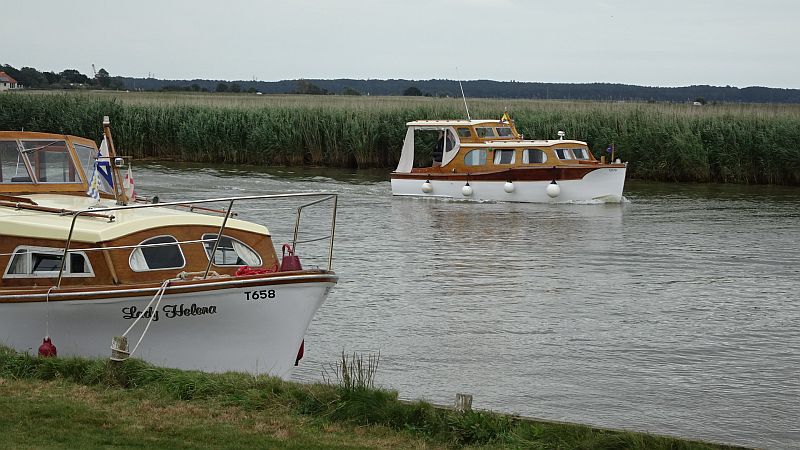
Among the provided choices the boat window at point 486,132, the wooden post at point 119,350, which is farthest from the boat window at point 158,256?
the boat window at point 486,132

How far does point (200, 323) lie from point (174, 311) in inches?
13.2

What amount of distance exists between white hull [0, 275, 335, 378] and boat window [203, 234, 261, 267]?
136cm

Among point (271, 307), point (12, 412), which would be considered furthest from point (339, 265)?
point (12, 412)

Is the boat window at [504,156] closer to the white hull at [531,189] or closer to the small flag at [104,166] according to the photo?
the white hull at [531,189]

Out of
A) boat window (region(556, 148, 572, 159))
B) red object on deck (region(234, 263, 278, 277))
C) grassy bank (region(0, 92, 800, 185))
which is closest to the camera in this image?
red object on deck (region(234, 263, 278, 277))

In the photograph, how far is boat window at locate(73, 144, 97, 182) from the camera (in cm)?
1873

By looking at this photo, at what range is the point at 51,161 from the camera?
60.4ft

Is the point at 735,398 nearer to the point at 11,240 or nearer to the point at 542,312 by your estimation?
the point at 542,312

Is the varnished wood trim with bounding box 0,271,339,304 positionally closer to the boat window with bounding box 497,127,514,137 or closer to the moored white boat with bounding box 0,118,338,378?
the moored white boat with bounding box 0,118,338,378

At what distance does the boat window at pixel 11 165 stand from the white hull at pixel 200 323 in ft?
14.3

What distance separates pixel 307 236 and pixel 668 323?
11841 mm

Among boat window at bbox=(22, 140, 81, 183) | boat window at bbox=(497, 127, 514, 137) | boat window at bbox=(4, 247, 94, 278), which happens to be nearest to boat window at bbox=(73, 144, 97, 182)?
boat window at bbox=(22, 140, 81, 183)

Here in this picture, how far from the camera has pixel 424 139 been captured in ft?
155

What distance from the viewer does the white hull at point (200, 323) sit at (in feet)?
44.1
